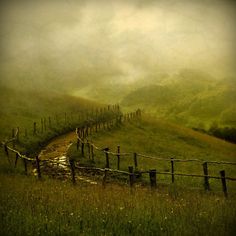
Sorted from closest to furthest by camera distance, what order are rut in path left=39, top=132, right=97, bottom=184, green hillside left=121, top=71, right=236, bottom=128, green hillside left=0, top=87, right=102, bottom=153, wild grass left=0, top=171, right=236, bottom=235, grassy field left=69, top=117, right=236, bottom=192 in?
wild grass left=0, top=171, right=236, bottom=235, rut in path left=39, top=132, right=97, bottom=184, grassy field left=69, top=117, right=236, bottom=192, green hillside left=0, top=87, right=102, bottom=153, green hillside left=121, top=71, right=236, bottom=128

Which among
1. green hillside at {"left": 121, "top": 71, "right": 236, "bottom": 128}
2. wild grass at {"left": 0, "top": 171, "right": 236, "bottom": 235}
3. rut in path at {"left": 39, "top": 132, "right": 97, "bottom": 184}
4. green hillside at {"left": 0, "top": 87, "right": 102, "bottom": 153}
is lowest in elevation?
wild grass at {"left": 0, "top": 171, "right": 236, "bottom": 235}

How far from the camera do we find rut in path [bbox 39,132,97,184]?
868 inches

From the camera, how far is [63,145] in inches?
1366

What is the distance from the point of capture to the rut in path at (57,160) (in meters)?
22.1

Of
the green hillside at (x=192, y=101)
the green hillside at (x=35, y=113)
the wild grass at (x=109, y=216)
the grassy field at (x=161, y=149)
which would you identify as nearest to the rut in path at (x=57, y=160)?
the grassy field at (x=161, y=149)

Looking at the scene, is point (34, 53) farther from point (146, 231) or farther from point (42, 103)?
point (146, 231)

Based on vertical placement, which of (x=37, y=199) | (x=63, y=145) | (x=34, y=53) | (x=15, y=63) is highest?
(x=34, y=53)

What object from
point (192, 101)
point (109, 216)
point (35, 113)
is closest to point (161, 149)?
point (35, 113)

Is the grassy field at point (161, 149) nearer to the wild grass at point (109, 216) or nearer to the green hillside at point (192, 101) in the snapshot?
the wild grass at point (109, 216)

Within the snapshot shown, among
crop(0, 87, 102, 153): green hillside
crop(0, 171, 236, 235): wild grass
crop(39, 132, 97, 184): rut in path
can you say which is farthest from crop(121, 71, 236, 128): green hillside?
crop(0, 171, 236, 235): wild grass

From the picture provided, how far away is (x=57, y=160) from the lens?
1077 inches

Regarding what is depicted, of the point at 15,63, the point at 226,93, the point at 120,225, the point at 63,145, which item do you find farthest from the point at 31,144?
the point at 226,93

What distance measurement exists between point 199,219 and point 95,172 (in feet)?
50.4

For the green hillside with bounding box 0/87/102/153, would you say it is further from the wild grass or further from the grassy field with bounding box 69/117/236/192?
the wild grass
